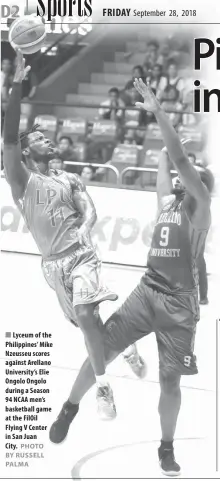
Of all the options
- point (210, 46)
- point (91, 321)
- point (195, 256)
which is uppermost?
point (210, 46)

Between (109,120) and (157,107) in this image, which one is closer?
(157,107)

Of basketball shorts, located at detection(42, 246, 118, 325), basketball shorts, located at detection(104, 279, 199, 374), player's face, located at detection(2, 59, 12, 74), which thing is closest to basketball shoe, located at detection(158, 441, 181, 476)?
basketball shorts, located at detection(104, 279, 199, 374)

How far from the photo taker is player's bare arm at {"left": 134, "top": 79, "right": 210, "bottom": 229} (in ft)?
16.3

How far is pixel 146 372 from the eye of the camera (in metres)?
6.32

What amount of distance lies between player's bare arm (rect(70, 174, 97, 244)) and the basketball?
33.5 inches

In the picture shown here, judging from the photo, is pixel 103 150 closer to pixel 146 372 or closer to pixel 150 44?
pixel 150 44

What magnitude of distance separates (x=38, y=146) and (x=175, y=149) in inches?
47.7

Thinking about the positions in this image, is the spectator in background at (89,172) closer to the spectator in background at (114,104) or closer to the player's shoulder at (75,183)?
the spectator in background at (114,104)

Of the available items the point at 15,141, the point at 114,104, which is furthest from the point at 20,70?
the point at 114,104

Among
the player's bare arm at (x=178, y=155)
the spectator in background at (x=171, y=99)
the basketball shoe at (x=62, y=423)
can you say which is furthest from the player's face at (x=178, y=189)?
the spectator in background at (x=171, y=99)

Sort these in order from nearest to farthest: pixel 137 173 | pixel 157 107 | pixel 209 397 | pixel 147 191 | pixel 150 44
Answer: pixel 157 107
pixel 209 397
pixel 147 191
pixel 137 173
pixel 150 44

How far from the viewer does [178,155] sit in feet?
16.5

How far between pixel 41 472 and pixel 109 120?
5.82 m

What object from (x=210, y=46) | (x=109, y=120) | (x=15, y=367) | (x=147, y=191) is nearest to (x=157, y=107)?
(x=210, y=46)
